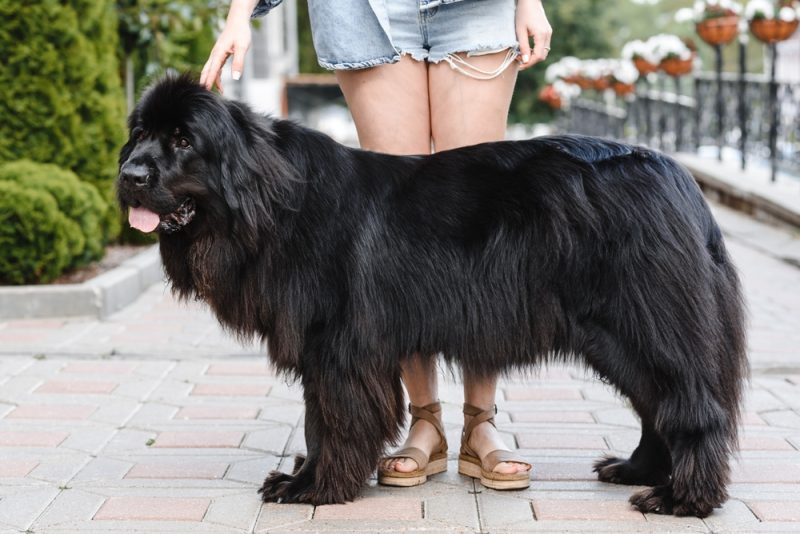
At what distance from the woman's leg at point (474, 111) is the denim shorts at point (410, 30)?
0.05m

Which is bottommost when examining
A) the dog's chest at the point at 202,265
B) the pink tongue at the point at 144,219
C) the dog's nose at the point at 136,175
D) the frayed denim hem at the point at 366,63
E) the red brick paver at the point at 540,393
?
the red brick paver at the point at 540,393

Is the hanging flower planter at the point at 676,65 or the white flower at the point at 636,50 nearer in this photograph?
the hanging flower planter at the point at 676,65

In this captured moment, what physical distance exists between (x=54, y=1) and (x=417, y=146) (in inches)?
144

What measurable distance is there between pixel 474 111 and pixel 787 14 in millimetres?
7740

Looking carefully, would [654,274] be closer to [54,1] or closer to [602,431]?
[602,431]

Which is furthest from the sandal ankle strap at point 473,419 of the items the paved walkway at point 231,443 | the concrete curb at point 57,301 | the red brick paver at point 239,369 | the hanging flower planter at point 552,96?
the hanging flower planter at point 552,96

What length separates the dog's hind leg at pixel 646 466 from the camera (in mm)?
3262

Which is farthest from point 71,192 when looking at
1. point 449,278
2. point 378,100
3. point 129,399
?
point 449,278

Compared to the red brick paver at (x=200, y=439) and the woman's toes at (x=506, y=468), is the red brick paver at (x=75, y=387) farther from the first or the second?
the woman's toes at (x=506, y=468)

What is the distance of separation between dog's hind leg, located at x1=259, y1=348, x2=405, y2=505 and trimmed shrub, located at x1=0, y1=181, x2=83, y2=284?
10.3ft

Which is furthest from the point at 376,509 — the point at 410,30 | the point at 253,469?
the point at 410,30

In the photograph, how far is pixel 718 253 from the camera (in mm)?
2996

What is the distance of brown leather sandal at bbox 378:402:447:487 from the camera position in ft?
10.8

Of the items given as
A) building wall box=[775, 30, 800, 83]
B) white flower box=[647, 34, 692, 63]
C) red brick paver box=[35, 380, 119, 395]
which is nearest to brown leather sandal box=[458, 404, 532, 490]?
red brick paver box=[35, 380, 119, 395]
